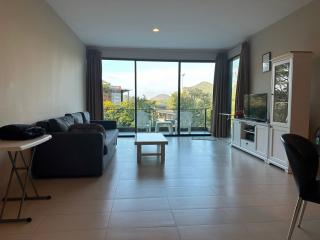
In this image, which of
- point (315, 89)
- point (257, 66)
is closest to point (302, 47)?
point (315, 89)

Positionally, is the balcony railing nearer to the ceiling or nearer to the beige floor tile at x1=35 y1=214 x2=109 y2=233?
the ceiling

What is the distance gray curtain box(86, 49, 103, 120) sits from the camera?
7.13m

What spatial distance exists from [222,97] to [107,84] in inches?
137

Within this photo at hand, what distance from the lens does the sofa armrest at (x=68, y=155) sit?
136 inches

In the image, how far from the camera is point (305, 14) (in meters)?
4.11

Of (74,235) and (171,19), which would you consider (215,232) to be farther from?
(171,19)

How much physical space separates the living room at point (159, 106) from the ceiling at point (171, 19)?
0.11 ft

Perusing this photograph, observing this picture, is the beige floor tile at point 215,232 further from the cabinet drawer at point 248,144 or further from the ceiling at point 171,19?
the ceiling at point 171,19

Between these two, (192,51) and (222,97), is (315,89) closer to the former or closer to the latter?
(222,97)

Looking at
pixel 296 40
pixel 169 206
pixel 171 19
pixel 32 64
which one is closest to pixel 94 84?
pixel 171 19

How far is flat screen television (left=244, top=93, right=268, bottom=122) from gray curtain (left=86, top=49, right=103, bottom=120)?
13.1 ft

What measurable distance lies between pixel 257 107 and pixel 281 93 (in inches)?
41.7

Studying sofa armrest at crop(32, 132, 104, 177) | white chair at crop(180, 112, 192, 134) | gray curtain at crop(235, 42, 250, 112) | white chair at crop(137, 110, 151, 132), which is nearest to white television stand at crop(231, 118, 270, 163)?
gray curtain at crop(235, 42, 250, 112)

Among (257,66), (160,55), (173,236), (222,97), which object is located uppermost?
(160,55)
